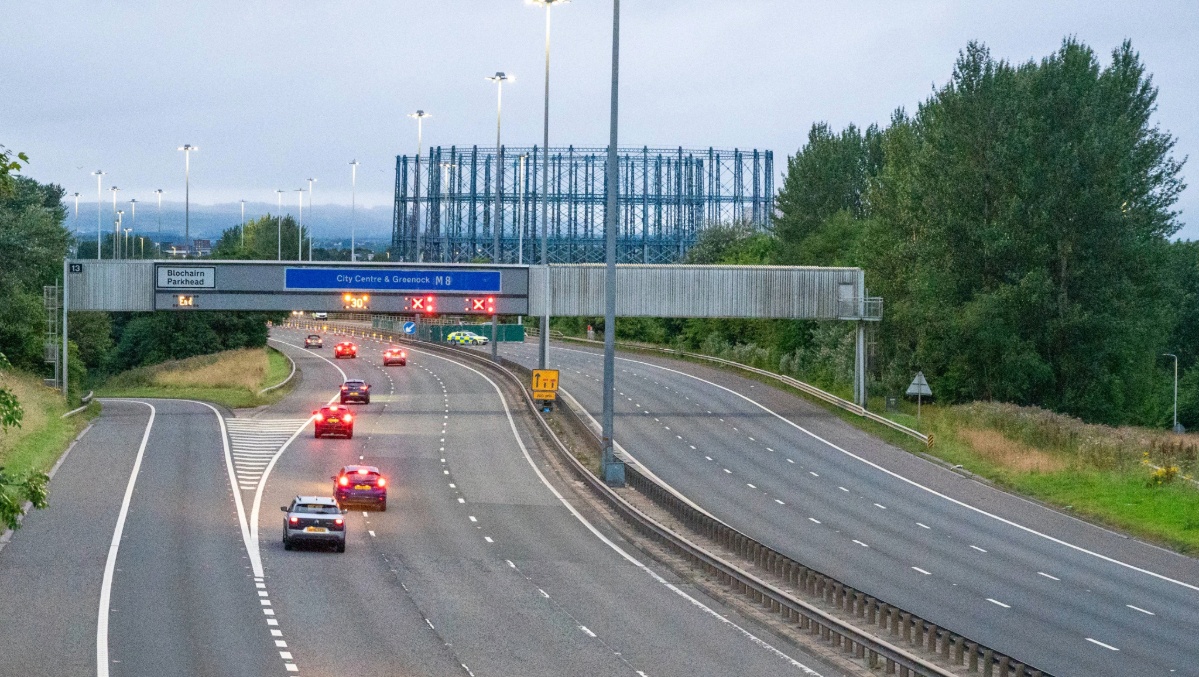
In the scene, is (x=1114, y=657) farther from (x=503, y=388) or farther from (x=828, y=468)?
(x=503, y=388)

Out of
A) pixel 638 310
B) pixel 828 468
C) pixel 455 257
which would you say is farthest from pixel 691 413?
pixel 455 257

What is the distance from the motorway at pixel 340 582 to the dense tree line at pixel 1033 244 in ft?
92.1

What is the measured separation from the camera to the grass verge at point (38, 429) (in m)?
44.5

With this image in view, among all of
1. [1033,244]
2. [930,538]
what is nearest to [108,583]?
[930,538]

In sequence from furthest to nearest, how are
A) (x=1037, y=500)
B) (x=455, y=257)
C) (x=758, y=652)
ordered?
(x=455, y=257) < (x=1037, y=500) < (x=758, y=652)

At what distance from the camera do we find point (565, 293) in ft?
214

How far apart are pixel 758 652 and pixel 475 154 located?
12475 centimetres

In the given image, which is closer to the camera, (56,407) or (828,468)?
(828,468)

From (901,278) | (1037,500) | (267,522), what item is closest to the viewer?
(267,522)

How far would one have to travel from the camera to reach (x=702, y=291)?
65.9 metres

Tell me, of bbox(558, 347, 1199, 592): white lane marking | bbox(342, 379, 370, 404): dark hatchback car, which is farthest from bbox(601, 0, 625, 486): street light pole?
bbox(342, 379, 370, 404): dark hatchback car

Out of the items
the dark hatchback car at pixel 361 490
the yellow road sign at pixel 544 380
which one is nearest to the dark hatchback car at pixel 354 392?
the yellow road sign at pixel 544 380

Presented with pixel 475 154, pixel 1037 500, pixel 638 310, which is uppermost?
pixel 475 154

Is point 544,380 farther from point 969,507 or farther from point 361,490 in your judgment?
point 969,507
